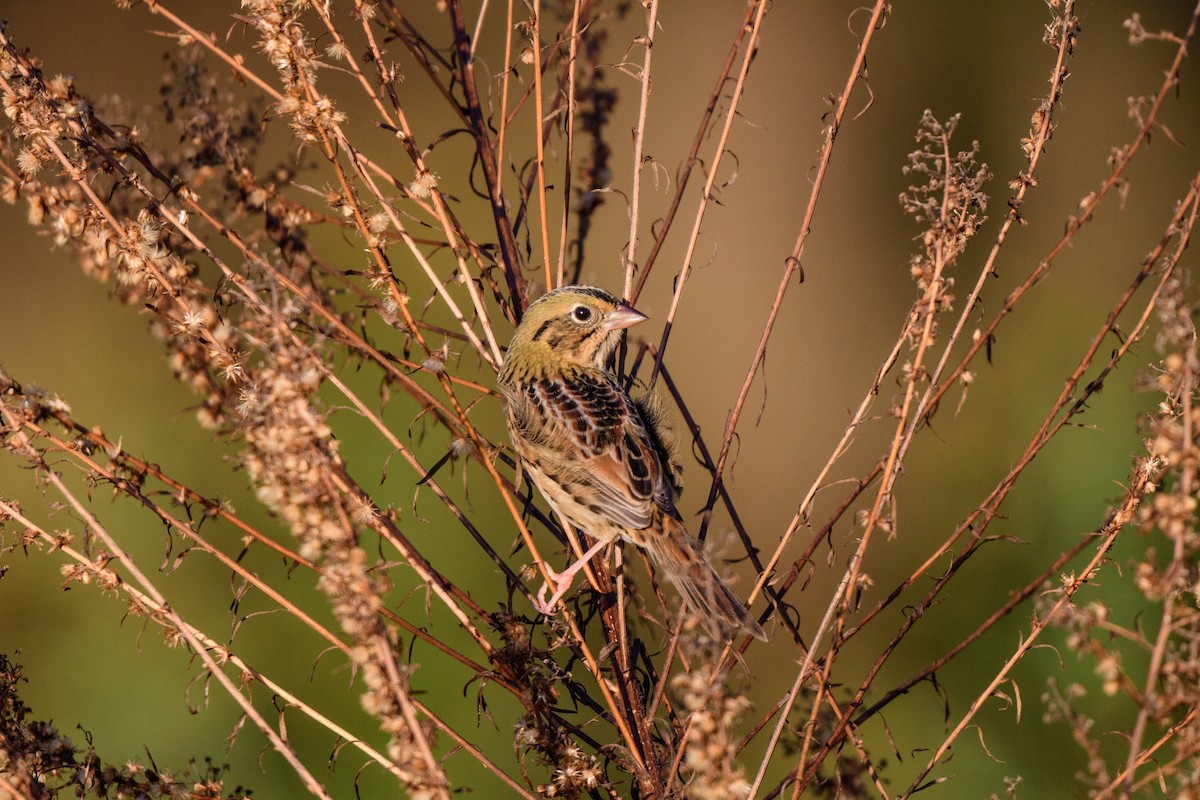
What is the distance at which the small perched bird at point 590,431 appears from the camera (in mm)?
2629

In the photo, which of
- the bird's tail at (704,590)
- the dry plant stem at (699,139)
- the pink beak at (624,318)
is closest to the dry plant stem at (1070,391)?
the bird's tail at (704,590)

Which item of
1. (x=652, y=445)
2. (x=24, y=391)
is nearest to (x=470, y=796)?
(x=652, y=445)

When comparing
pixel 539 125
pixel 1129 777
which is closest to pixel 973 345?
pixel 1129 777

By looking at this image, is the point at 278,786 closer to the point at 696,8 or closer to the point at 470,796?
the point at 470,796

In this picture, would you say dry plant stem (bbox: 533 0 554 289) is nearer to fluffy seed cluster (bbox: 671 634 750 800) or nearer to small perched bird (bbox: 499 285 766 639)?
small perched bird (bbox: 499 285 766 639)

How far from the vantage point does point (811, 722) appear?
5.65 feet

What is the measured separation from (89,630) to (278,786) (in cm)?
103

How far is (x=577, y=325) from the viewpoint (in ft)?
9.69

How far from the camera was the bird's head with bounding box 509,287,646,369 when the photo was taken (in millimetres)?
2678

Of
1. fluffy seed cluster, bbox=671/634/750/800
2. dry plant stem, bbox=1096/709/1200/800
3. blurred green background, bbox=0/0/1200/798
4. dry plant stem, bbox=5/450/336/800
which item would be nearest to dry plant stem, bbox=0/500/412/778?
dry plant stem, bbox=5/450/336/800

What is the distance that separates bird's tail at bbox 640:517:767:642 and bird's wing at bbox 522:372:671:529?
127mm

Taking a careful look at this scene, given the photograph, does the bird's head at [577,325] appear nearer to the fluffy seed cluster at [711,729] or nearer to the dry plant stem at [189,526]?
the dry plant stem at [189,526]

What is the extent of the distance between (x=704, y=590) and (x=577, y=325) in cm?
106

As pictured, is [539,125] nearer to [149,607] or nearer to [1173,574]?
[149,607]
